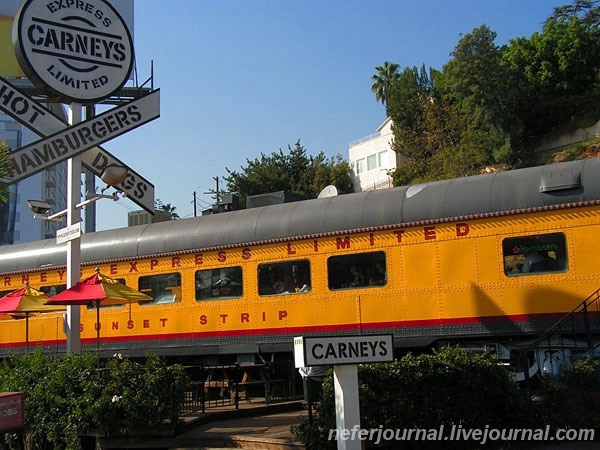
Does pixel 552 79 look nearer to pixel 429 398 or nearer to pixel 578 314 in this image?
pixel 578 314

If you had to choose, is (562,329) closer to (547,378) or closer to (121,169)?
(547,378)

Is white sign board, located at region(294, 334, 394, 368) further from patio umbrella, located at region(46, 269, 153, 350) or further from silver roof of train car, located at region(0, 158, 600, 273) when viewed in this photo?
patio umbrella, located at region(46, 269, 153, 350)

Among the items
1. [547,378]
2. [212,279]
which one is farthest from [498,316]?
[212,279]

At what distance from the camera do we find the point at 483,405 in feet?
28.3

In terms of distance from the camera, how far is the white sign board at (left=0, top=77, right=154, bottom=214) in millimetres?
11016

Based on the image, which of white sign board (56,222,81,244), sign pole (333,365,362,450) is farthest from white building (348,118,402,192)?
sign pole (333,365,362,450)

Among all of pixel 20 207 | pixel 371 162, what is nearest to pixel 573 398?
pixel 371 162

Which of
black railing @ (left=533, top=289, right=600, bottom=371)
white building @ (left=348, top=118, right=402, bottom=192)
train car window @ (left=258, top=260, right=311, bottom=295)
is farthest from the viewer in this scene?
white building @ (left=348, top=118, right=402, bottom=192)

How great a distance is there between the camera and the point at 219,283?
13.3m

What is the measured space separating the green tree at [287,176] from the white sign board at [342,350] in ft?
141

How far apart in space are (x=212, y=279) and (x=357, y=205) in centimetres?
327

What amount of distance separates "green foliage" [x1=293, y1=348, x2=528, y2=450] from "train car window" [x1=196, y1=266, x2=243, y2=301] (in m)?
5.03

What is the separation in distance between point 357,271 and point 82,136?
17.0 feet

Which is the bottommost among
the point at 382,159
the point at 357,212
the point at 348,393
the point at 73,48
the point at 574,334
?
the point at 348,393
